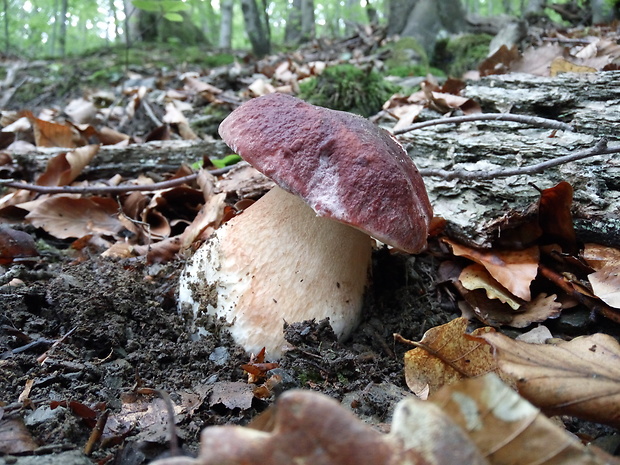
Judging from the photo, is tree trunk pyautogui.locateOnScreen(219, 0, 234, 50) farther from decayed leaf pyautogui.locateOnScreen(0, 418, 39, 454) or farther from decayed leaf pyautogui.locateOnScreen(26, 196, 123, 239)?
decayed leaf pyautogui.locateOnScreen(0, 418, 39, 454)

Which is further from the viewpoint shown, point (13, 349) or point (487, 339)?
point (13, 349)

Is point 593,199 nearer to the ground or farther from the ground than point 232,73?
nearer to the ground

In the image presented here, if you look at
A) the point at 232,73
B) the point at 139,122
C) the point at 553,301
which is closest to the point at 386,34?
the point at 232,73

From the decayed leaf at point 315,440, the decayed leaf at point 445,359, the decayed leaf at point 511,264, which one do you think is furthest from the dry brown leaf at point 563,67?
the decayed leaf at point 315,440

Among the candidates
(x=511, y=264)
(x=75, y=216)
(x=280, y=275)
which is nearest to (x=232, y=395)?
(x=280, y=275)

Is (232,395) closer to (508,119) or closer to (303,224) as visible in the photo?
(303,224)

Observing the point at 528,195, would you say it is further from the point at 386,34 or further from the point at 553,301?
the point at 386,34

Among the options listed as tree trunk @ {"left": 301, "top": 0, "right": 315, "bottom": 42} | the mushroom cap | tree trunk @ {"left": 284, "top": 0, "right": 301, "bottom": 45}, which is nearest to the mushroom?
the mushroom cap
